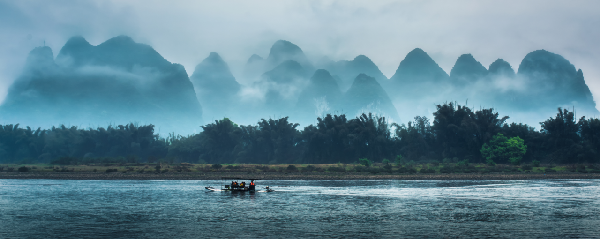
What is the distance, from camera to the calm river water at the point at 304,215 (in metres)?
23.3

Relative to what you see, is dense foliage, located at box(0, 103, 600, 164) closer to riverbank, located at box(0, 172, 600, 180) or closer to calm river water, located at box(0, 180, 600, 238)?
riverbank, located at box(0, 172, 600, 180)

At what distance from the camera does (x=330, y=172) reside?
81500mm

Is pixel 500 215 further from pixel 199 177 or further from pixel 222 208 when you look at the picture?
pixel 199 177

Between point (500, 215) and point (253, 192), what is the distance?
24776 mm

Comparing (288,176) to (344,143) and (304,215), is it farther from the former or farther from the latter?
A: (304,215)

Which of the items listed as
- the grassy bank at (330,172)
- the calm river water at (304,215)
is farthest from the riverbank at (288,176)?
the calm river water at (304,215)

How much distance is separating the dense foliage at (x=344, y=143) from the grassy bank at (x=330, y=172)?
601 cm

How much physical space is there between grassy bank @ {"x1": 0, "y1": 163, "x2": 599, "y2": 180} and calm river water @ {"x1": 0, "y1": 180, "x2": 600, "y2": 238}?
31479 millimetres

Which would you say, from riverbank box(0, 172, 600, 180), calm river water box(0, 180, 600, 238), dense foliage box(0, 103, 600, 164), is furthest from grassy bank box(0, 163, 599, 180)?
calm river water box(0, 180, 600, 238)

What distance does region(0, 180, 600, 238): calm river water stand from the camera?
23.3 metres

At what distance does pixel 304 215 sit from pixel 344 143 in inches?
3030

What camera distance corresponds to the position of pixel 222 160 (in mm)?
118125

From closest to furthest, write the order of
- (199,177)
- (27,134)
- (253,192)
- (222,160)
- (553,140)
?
(253,192) → (199,177) → (553,140) → (222,160) → (27,134)

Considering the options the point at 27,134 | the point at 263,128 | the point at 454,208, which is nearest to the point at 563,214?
the point at 454,208
